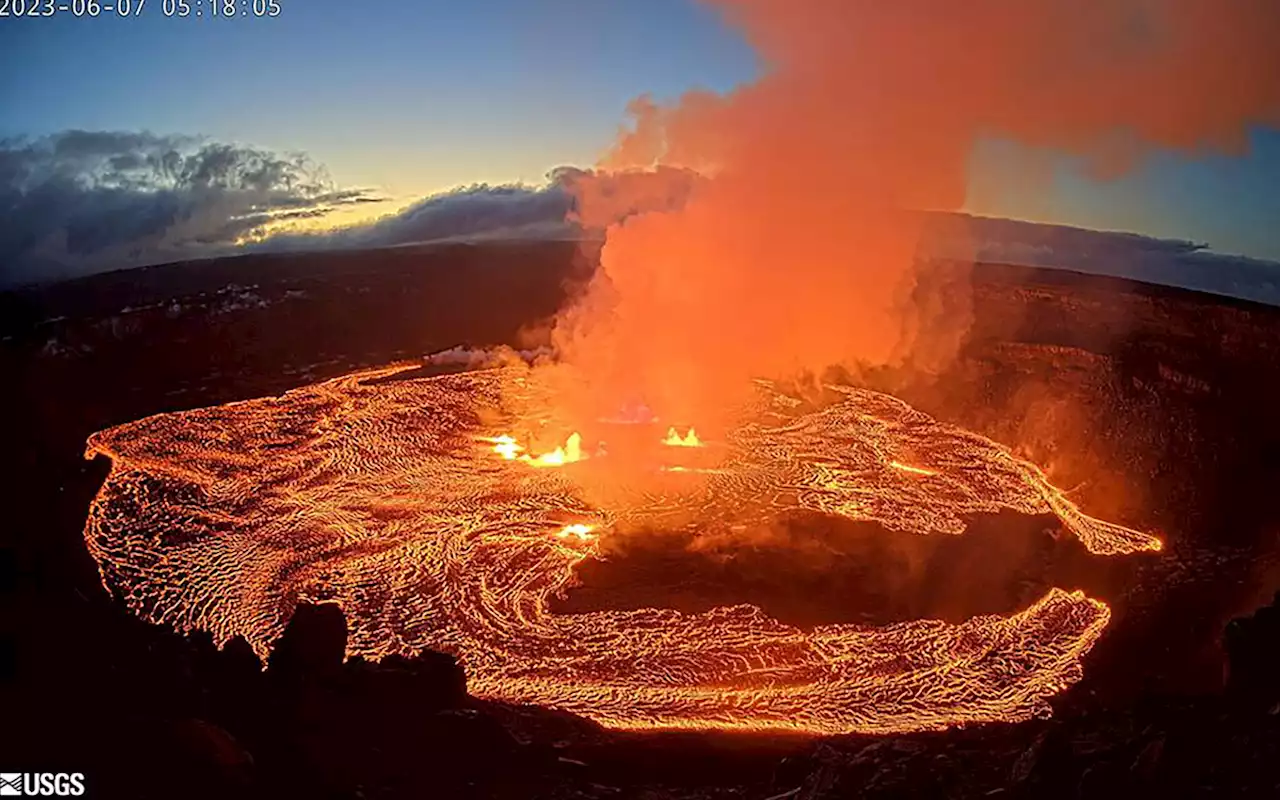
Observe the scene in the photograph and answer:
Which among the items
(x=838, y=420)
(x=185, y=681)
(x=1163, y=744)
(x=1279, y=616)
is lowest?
(x=185, y=681)

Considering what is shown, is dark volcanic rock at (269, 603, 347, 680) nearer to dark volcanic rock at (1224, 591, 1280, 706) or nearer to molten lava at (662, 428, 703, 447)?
molten lava at (662, 428, 703, 447)

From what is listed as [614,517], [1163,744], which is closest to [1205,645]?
[1163,744]

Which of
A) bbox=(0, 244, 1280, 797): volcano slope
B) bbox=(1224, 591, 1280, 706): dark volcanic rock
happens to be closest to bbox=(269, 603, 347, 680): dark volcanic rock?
bbox=(0, 244, 1280, 797): volcano slope

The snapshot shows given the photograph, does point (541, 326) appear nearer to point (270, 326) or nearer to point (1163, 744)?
point (270, 326)

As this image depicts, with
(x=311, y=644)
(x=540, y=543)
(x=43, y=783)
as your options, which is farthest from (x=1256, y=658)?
(x=43, y=783)

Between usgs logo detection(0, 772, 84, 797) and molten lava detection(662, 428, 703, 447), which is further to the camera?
molten lava detection(662, 428, 703, 447)

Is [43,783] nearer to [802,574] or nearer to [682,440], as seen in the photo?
[802,574]
